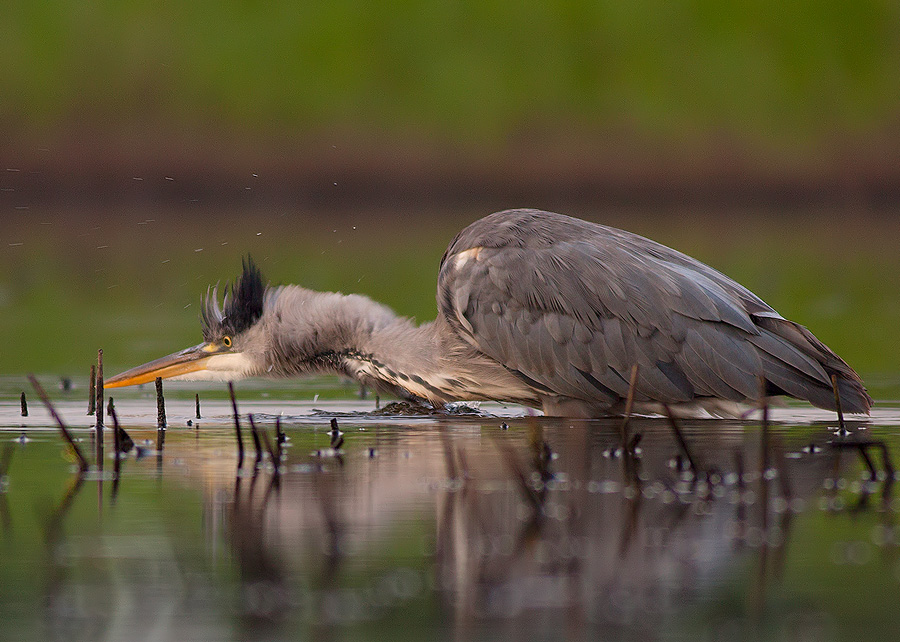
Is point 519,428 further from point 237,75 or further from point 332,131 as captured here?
point 237,75

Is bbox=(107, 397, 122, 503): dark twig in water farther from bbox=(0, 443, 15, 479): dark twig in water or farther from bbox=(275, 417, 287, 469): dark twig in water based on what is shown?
bbox=(275, 417, 287, 469): dark twig in water

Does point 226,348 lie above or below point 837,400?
above

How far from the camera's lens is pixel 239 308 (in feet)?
32.4

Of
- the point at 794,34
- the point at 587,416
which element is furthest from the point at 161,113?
the point at 587,416

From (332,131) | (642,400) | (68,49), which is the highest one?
(68,49)

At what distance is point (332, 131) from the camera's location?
5062 centimetres

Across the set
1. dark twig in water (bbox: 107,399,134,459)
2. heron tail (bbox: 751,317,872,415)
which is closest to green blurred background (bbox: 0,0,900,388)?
heron tail (bbox: 751,317,872,415)

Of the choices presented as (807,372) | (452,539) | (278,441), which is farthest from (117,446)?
(807,372)

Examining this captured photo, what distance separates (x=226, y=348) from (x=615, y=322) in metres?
2.54

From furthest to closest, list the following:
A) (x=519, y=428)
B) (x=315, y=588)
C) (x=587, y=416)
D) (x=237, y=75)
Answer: (x=237, y=75)
(x=587, y=416)
(x=519, y=428)
(x=315, y=588)

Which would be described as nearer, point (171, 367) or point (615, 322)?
point (615, 322)

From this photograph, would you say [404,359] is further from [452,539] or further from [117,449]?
[452,539]

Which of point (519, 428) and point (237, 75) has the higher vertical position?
point (237, 75)

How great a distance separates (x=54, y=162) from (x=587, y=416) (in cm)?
3813
